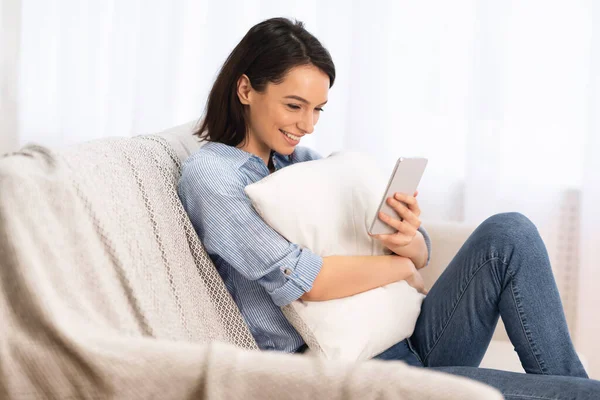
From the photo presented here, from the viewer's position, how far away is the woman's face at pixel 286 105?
1464 millimetres

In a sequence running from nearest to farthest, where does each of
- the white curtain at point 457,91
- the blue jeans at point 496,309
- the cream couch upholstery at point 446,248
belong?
1. the blue jeans at point 496,309
2. the cream couch upholstery at point 446,248
3. the white curtain at point 457,91

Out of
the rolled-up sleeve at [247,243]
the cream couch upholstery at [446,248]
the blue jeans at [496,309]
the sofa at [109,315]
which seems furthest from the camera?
the cream couch upholstery at [446,248]

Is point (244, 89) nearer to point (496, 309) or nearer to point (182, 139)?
point (182, 139)

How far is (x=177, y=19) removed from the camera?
276 cm

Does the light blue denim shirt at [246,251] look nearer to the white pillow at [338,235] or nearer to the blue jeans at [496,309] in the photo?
the white pillow at [338,235]

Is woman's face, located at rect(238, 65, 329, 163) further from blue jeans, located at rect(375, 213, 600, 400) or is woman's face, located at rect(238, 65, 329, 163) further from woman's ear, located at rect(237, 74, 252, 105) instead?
blue jeans, located at rect(375, 213, 600, 400)

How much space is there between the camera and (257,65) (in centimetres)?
148

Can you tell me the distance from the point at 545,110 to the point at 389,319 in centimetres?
135

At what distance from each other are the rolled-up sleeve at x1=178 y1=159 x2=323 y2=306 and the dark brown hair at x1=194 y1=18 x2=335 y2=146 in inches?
9.4

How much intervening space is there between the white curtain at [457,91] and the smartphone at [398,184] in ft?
3.79

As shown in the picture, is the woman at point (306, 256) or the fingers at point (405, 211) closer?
the woman at point (306, 256)

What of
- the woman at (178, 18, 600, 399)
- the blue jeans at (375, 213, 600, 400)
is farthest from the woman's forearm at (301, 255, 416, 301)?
the blue jeans at (375, 213, 600, 400)

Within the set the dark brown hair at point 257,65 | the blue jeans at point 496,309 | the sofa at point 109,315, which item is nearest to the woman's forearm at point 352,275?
the blue jeans at point 496,309

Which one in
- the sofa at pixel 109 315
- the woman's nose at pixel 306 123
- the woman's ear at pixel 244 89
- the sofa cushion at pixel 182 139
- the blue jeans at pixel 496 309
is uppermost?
the woman's ear at pixel 244 89
